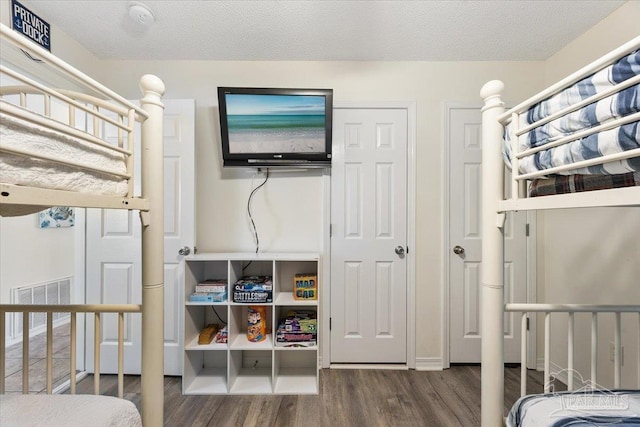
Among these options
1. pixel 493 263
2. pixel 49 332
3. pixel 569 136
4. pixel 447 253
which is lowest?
pixel 49 332

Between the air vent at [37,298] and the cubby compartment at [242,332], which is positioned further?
the air vent at [37,298]

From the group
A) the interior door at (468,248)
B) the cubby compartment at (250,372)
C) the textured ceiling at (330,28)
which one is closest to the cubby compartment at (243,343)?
the cubby compartment at (250,372)

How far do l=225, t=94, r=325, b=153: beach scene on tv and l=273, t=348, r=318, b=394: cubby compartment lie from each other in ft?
4.80

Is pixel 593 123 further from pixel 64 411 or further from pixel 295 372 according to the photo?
pixel 295 372

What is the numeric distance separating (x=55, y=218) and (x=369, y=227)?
3273 millimetres

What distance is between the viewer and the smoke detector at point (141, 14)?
5.58ft

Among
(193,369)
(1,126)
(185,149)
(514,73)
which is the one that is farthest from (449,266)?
(1,126)

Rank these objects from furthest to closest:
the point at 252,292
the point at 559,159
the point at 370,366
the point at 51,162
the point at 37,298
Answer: the point at 37,298, the point at 370,366, the point at 252,292, the point at 559,159, the point at 51,162

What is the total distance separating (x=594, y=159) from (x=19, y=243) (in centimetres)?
402

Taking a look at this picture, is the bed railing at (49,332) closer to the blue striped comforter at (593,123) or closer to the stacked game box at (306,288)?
the stacked game box at (306,288)

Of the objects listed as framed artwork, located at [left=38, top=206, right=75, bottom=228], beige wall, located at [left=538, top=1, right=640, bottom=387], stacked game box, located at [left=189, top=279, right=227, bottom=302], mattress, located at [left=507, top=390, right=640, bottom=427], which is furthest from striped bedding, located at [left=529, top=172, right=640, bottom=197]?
framed artwork, located at [left=38, top=206, right=75, bottom=228]

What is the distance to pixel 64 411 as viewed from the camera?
84cm

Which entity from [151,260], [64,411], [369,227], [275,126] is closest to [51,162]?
[151,260]

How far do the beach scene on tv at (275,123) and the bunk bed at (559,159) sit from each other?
1.22 meters
